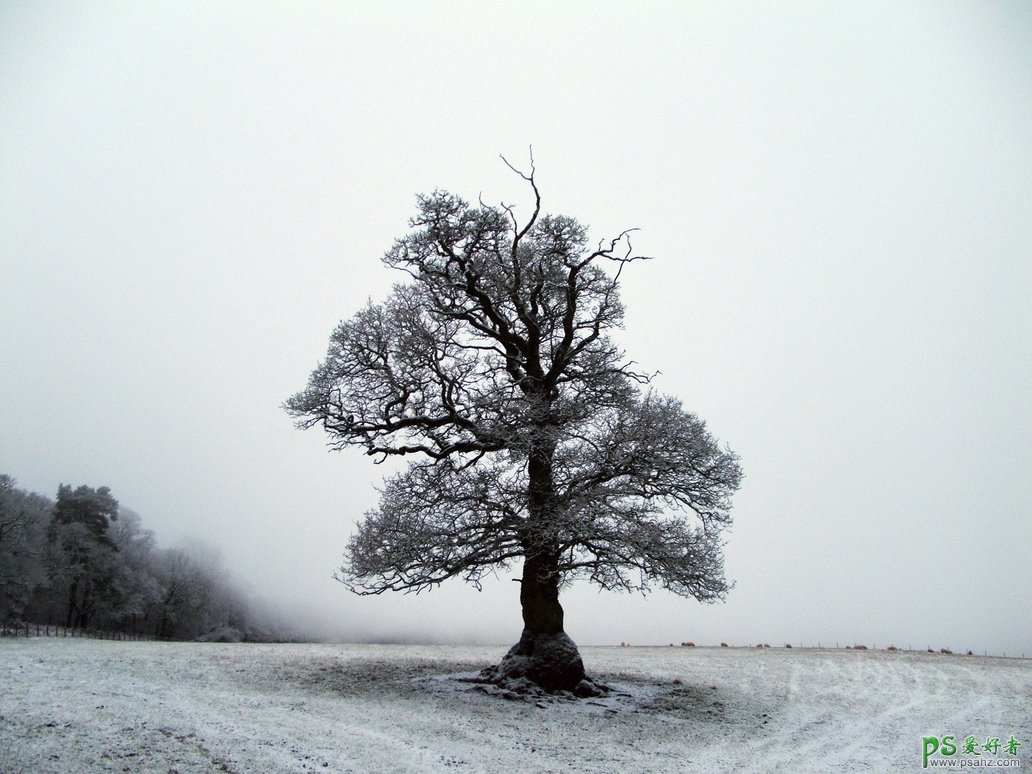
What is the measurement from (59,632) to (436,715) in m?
20.3

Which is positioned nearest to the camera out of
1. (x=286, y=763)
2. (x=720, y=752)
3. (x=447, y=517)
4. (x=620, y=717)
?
(x=286, y=763)

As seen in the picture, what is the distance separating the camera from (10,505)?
24.1 metres

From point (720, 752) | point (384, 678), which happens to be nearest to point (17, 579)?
point (384, 678)

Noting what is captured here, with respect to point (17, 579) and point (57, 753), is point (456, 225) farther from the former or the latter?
point (17, 579)

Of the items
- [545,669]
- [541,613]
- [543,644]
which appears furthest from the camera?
[541,613]

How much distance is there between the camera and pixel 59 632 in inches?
987

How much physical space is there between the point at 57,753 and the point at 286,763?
271 cm

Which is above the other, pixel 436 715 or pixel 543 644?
pixel 543 644

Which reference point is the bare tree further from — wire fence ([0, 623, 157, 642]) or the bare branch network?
wire fence ([0, 623, 157, 642])

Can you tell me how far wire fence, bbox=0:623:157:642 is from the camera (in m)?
22.5

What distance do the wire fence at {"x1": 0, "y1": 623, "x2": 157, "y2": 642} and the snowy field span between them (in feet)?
10.9

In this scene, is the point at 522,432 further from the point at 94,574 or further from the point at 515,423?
the point at 94,574

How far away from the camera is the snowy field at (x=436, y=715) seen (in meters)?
9.20

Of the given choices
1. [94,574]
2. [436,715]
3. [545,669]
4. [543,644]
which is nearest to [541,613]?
[543,644]
